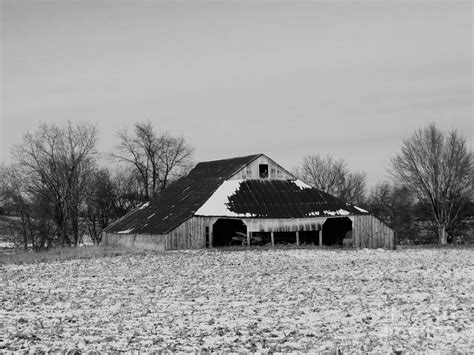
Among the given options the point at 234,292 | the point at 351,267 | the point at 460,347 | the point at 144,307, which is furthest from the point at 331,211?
the point at 460,347

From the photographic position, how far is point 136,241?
145ft

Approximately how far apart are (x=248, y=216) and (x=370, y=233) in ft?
26.8

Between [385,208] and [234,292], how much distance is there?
221ft

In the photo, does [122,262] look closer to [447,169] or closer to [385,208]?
[447,169]

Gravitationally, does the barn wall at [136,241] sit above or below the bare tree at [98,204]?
below

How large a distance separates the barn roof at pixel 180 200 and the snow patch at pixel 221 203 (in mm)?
368

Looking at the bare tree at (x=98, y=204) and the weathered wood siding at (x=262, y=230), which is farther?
the bare tree at (x=98, y=204)

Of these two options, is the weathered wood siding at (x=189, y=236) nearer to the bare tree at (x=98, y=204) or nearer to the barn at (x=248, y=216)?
the barn at (x=248, y=216)

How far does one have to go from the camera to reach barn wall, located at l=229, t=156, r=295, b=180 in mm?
46375

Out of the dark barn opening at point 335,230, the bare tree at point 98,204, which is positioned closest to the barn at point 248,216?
the dark barn opening at point 335,230

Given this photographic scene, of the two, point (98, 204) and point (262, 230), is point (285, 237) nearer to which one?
point (262, 230)

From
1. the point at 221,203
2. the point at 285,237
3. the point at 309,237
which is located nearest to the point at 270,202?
the point at 221,203

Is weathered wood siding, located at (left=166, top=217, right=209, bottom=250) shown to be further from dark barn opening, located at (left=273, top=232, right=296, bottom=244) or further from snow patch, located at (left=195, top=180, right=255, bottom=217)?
dark barn opening, located at (left=273, top=232, right=296, bottom=244)

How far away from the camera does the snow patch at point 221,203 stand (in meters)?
41.7
